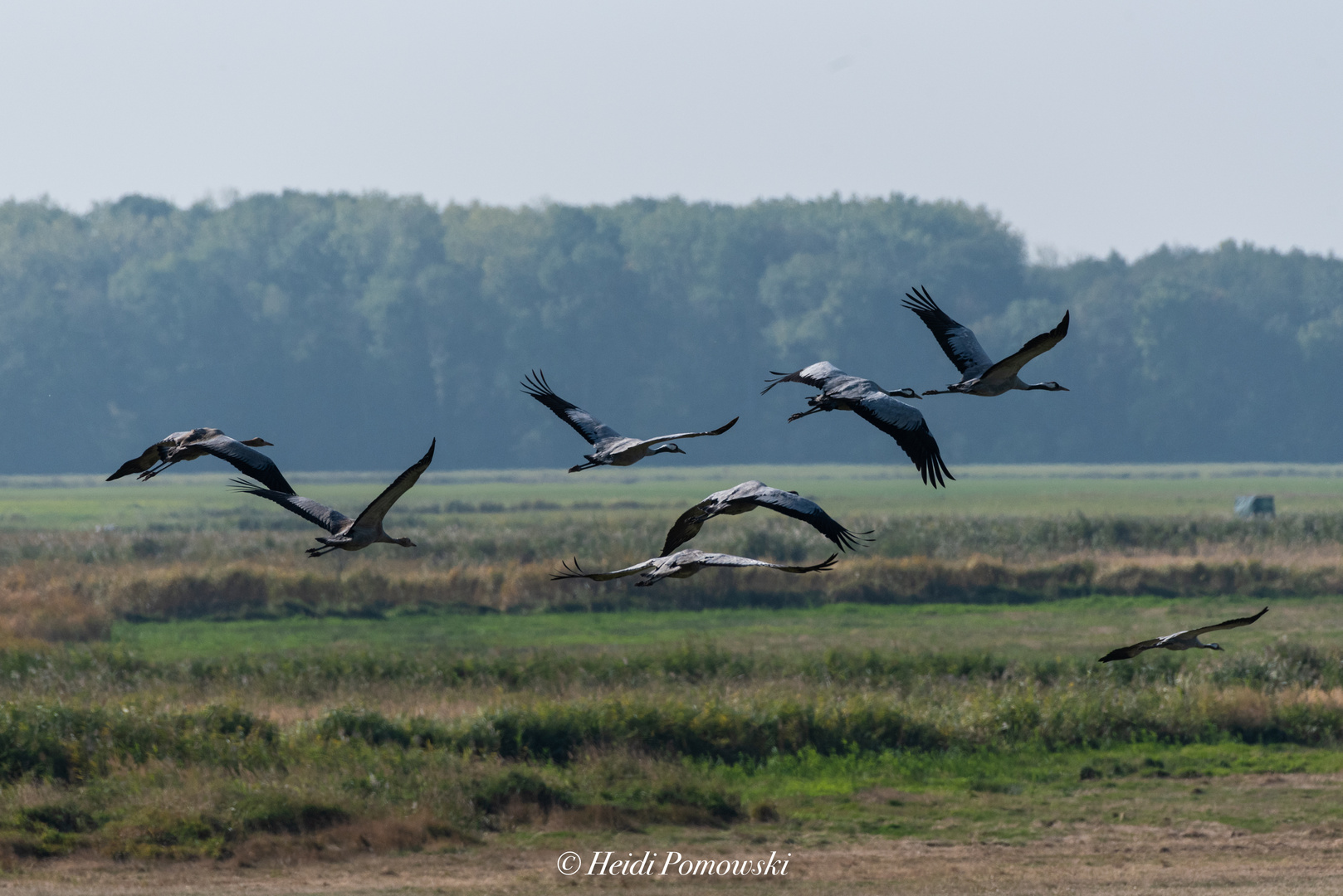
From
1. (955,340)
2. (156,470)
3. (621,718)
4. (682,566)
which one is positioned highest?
(955,340)

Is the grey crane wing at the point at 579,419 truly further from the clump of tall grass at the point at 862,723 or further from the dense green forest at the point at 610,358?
the dense green forest at the point at 610,358

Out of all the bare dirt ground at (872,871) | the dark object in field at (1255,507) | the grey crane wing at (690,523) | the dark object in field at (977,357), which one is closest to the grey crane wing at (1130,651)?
the dark object in field at (977,357)

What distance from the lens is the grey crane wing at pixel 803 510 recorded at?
7.40 meters

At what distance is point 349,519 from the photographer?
7.50 meters

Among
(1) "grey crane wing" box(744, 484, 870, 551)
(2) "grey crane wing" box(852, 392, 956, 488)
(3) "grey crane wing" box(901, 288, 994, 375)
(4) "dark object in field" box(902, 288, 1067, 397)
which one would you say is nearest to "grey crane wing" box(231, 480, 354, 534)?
(1) "grey crane wing" box(744, 484, 870, 551)

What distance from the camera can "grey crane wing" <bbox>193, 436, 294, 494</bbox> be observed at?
7.37 metres

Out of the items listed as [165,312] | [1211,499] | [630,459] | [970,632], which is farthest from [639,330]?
[630,459]

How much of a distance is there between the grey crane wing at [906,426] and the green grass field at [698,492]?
278 ft

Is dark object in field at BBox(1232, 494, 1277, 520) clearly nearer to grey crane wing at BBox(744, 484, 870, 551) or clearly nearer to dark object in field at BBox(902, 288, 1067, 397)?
dark object in field at BBox(902, 288, 1067, 397)

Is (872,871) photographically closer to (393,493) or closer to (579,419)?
(579,419)

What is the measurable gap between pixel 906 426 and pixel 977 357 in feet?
3.48

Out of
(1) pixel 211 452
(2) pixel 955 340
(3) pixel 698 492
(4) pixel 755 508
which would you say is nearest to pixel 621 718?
(2) pixel 955 340

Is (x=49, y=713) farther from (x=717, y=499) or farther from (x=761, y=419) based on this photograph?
(x=761, y=419)

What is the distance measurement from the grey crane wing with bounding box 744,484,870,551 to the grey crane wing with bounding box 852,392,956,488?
659 mm
